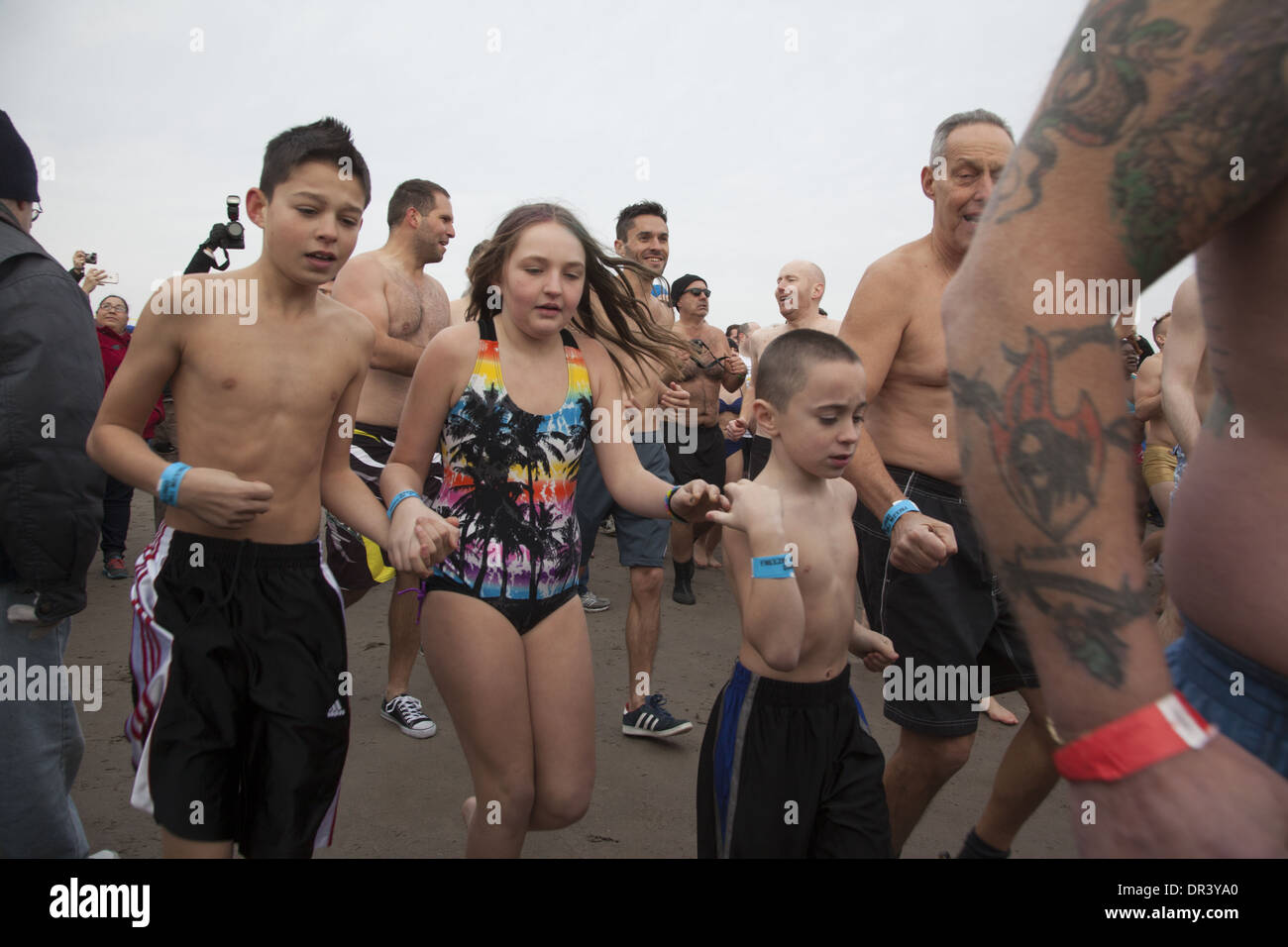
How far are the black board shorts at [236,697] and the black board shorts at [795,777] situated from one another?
1091 millimetres

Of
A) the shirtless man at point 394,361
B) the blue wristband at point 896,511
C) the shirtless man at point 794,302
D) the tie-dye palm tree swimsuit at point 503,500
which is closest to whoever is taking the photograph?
the tie-dye palm tree swimsuit at point 503,500

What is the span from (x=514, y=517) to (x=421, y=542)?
449mm

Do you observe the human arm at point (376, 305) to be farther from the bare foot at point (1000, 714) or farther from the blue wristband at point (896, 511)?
the bare foot at point (1000, 714)

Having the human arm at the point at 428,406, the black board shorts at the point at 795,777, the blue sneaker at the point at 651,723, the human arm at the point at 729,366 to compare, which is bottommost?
the blue sneaker at the point at 651,723

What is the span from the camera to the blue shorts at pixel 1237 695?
92cm

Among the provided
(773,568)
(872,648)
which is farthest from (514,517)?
(872,648)

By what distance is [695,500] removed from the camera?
2.38m

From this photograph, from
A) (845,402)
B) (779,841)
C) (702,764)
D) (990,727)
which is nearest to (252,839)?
(702,764)

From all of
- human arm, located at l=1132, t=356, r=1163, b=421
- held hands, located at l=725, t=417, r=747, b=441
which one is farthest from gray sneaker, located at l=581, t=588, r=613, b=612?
human arm, located at l=1132, t=356, r=1163, b=421

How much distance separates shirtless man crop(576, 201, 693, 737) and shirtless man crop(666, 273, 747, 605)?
1731 mm

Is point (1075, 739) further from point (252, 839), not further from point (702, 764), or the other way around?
point (252, 839)

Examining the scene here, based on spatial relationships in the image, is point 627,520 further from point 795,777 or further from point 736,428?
point 736,428

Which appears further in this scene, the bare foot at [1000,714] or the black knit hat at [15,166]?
the bare foot at [1000,714]

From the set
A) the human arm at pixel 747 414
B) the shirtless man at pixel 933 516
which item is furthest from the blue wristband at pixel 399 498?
the human arm at pixel 747 414
